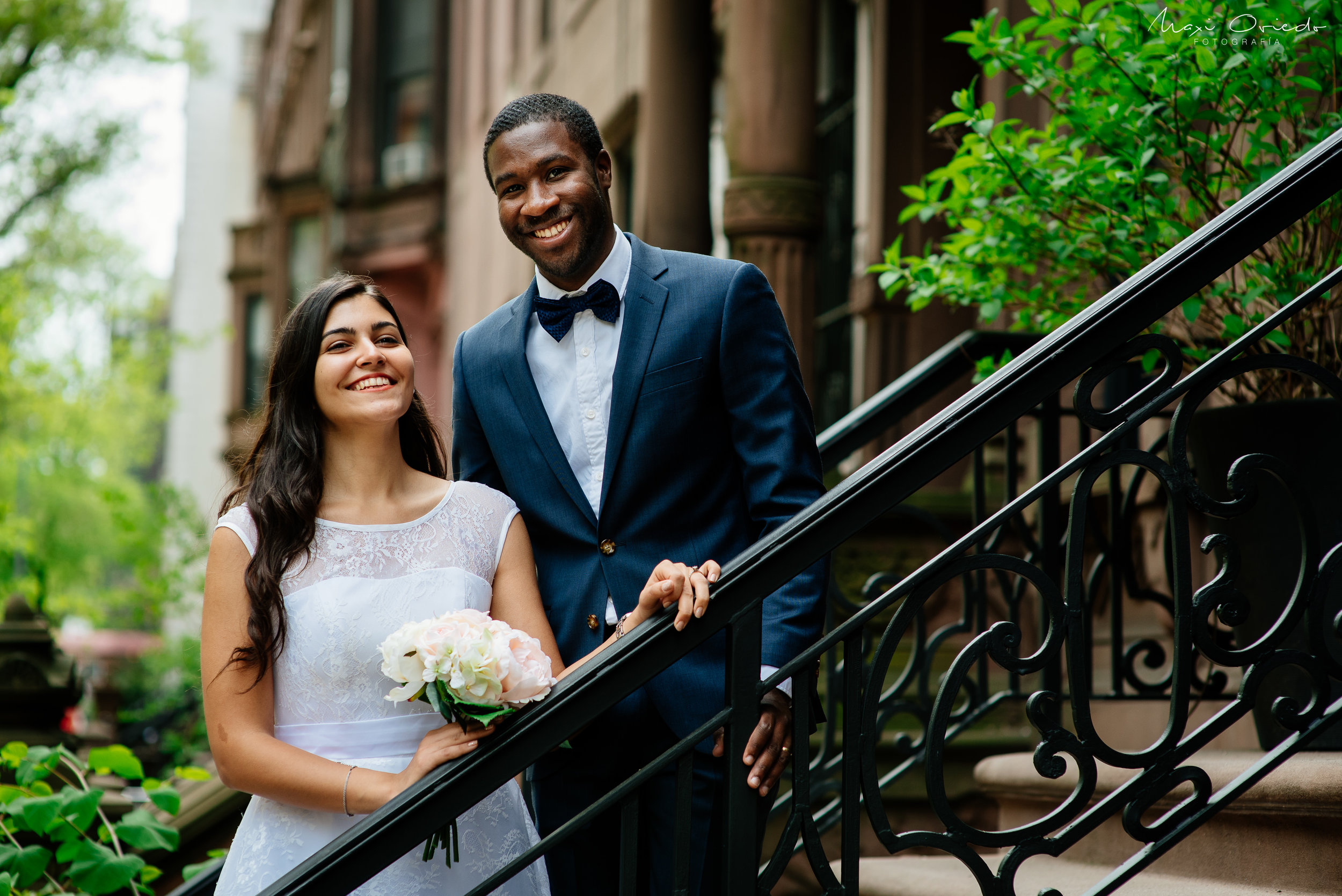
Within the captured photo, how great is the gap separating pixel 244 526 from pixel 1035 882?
7.05ft

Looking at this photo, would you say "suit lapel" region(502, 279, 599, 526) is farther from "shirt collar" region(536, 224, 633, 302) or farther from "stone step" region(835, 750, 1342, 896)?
"stone step" region(835, 750, 1342, 896)

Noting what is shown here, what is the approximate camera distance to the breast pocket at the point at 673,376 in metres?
2.54

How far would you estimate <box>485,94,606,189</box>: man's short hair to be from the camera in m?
2.57

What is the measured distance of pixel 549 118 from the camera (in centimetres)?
257

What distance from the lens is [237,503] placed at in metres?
2.76

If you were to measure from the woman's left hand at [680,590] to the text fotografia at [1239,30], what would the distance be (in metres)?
1.89

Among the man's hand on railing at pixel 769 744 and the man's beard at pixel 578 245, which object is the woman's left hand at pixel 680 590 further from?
the man's beard at pixel 578 245

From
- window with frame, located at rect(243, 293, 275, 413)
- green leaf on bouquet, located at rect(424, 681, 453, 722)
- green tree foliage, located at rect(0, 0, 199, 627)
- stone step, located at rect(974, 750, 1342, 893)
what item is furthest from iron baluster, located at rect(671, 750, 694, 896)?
window with frame, located at rect(243, 293, 275, 413)

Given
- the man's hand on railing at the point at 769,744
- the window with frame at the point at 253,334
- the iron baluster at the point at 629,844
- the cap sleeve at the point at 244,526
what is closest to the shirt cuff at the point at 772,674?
the man's hand on railing at the point at 769,744

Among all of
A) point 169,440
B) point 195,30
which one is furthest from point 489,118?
point 169,440

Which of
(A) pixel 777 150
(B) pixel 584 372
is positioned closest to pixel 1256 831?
(B) pixel 584 372

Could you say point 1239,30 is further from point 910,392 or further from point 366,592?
point 366,592

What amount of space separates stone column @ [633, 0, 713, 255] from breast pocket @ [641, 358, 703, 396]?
3844mm

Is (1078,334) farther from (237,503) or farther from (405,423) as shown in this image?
(237,503)
